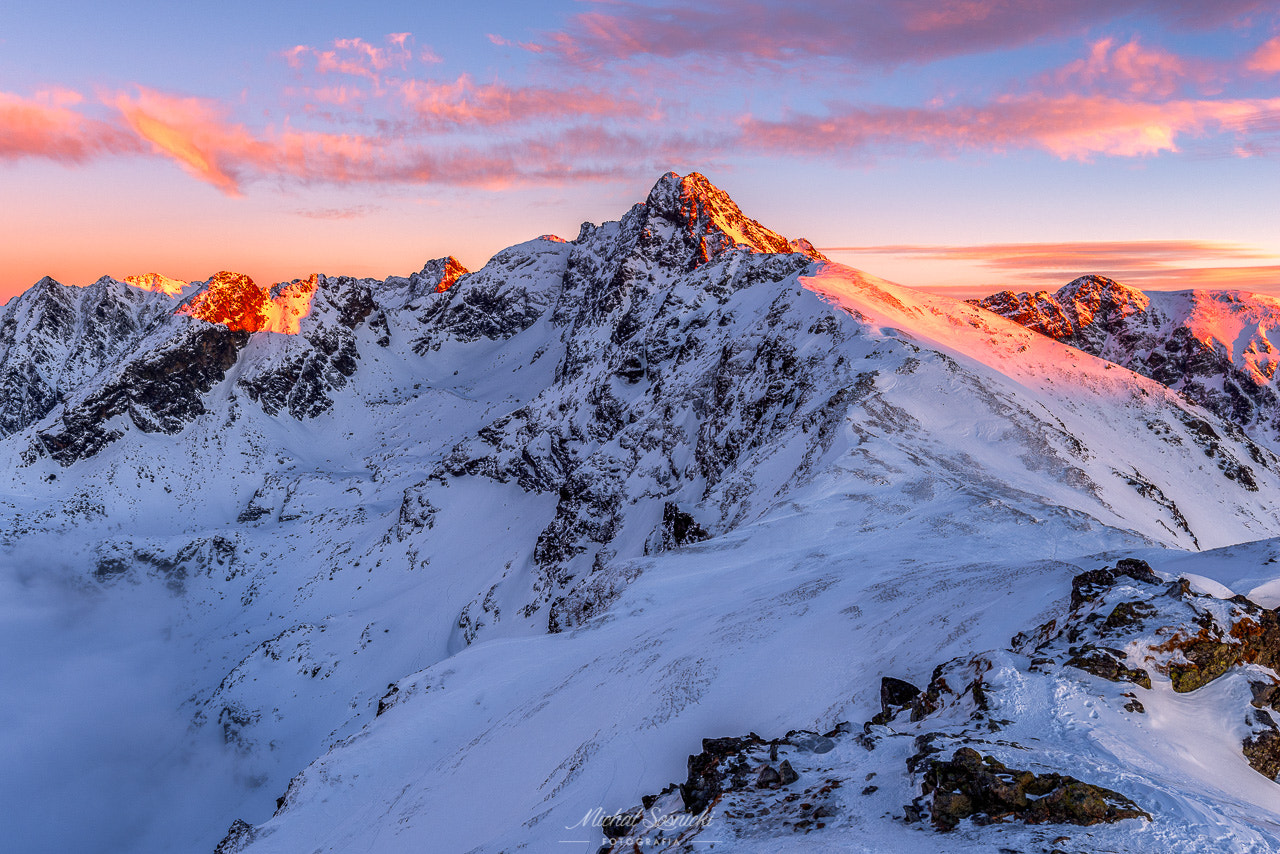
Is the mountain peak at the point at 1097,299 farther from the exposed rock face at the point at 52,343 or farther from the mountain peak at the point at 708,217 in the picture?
the exposed rock face at the point at 52,343

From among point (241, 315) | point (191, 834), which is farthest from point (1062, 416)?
point (241, 315)

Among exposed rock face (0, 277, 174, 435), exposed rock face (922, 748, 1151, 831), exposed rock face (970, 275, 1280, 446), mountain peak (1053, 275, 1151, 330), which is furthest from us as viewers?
exposed rock face (0, 277, 174, 435)

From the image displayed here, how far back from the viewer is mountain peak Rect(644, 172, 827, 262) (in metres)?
119

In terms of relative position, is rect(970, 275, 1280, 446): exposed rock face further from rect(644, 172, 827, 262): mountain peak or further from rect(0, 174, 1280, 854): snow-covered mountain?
rect(644, 172, 827, 262): mountain peak

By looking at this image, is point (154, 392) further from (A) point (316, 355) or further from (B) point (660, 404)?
(B) point (660, 404)

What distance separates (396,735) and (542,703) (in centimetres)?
886

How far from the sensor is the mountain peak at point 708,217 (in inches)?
4695

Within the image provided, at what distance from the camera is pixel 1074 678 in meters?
12.3

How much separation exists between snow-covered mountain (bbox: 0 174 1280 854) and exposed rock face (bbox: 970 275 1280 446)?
6793 mm

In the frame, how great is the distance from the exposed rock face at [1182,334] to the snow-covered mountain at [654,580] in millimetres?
6793

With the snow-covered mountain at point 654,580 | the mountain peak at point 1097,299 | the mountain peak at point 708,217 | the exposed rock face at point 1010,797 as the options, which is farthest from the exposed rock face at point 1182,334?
the exposed rock face at point 1010,797

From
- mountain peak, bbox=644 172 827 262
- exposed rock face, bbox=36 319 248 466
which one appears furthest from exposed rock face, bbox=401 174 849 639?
exposed rock face, bbox=36 319 248 466

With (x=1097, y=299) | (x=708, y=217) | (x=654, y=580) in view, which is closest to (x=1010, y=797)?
(x=654, y=580)

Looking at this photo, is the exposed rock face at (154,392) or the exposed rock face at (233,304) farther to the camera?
the exposed rock face at (233,304)
